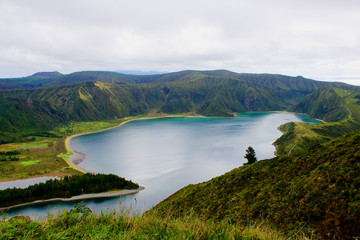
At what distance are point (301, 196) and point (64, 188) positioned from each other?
51.4 m

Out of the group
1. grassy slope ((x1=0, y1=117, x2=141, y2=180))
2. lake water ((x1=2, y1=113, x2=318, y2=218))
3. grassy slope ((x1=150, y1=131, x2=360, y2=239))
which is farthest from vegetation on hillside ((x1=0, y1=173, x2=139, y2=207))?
grassy slope ((x1=150, y1=131, x2=360, y2=239))

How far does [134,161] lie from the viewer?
7744 cm

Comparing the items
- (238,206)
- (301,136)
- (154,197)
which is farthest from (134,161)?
(301,136)

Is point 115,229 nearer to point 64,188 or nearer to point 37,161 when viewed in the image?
point 64,188

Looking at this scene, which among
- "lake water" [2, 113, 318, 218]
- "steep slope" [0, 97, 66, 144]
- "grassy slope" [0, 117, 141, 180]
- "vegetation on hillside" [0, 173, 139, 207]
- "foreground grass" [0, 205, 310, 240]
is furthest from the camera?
"steep slope" [0, 97, 66, 144]

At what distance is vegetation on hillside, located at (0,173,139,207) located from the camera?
4600 centimetres

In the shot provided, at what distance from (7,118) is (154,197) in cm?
15620

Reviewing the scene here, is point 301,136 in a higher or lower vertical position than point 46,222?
lower

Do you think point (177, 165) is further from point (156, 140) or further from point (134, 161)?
point (156, 140)

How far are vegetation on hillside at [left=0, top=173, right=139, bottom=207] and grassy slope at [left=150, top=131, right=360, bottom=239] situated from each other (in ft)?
105

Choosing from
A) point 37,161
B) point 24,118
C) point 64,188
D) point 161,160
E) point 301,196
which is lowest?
point 37,161

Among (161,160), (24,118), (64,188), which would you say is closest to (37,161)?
(64,188)

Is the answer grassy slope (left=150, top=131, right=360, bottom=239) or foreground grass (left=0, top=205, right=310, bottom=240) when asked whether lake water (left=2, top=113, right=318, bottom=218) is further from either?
foreground grass (left=0, top=205, right=310, bottom=240)

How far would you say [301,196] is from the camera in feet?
49.4
